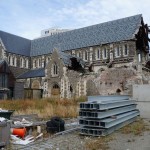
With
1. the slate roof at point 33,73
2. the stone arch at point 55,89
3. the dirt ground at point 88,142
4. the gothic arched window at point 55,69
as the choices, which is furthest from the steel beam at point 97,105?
the slate roof at point 33,73

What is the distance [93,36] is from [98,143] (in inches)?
1401

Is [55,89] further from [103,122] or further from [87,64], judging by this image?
[103,122]

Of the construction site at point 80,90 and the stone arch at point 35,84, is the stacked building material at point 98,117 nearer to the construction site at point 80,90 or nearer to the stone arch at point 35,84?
the construction site at point 80,90

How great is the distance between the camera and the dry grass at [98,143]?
8.64 meters

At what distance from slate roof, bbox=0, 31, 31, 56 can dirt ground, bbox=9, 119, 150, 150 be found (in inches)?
1536

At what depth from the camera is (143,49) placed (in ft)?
143

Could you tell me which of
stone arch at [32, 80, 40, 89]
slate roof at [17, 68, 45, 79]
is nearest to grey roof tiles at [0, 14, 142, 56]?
slate roof at [17, 68, 45, 79]

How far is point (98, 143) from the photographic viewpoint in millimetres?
9281

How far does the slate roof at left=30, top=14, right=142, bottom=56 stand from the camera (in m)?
39.9

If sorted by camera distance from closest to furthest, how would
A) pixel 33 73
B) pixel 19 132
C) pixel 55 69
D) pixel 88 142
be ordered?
1. pixel 88 142
2. pixel 19 132
3. pixel 55 69
4. pixel 33 73

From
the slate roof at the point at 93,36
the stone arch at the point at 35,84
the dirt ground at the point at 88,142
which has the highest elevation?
the slate roof at the point at 93,36

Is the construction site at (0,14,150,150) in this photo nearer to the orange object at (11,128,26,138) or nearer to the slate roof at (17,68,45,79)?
the orange object at (11,128,26,138)

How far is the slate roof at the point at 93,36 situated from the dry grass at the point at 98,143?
29637mm

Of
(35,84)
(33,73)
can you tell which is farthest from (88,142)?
(33,73)
